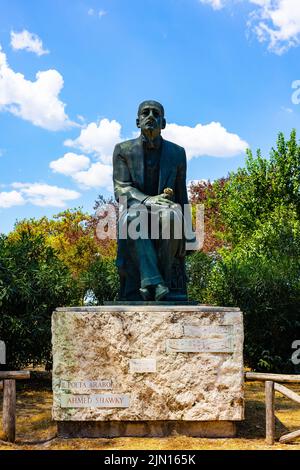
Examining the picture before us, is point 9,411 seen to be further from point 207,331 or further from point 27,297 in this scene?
point 27,297

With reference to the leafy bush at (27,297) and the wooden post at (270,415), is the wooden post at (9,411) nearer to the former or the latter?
the wooden post at (270,415)

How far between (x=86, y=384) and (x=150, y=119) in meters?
2.68

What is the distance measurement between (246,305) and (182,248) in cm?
535

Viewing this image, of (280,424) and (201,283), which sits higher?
(201,283)

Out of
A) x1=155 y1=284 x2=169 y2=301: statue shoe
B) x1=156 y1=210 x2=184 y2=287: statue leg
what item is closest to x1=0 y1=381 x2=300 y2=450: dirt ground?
x1=155 y1=284 x2=169 y2=301: statue shoe

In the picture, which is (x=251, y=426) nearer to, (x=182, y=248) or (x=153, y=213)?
(x=182, y=248)

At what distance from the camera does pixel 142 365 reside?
5.03 m

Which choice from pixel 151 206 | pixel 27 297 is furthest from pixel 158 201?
pixel 27 297

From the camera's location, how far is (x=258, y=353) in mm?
10648

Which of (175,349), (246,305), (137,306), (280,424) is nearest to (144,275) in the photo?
(137,306)

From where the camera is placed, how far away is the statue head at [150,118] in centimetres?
575

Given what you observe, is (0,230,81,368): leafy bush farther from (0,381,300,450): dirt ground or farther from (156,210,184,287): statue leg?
(156,210,184,287): statue leg

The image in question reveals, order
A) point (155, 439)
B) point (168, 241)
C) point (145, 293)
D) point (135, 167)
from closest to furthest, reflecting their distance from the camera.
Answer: point (155, 439)
point (145, 293)
point (168, 241)
point (135, 167)

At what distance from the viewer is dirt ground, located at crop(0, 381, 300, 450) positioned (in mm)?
4859
